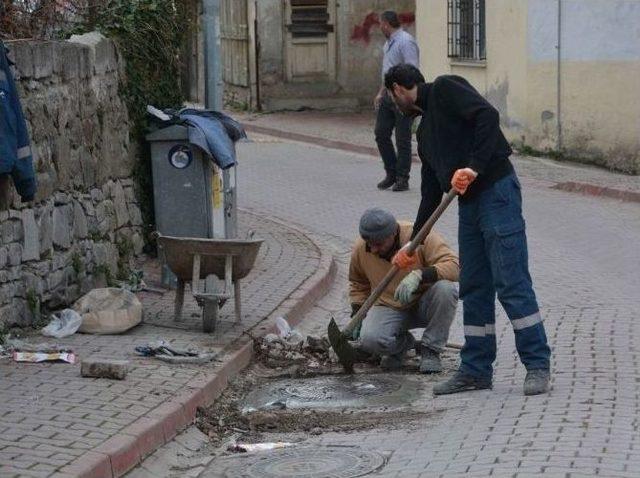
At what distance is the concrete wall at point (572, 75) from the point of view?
1767 cm

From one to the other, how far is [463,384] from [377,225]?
41.3 inches

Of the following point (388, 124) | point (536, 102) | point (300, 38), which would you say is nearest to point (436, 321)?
point (388, 124)

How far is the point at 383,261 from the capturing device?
8547mm

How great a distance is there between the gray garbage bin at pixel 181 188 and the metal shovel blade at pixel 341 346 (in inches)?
102

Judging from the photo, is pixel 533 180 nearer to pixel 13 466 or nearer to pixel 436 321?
pixel 436 321

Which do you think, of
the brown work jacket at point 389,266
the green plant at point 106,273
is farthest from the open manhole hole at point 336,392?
the green plant at point 106,273

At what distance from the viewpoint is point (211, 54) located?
461 inches

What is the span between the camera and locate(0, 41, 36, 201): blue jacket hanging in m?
8.54

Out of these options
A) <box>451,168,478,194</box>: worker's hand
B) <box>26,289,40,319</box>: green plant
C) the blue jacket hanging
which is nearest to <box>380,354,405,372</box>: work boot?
<box>451,168,478,194</box>: worker's hand

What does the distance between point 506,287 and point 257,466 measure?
5.45 ft

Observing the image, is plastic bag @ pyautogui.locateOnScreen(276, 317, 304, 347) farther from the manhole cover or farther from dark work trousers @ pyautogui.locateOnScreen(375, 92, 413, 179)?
dark work trousers @ pyautogui.locateOnScreen(375, 92, 413, 179)

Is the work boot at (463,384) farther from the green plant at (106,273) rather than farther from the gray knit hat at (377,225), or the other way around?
the green plant at (106,273)

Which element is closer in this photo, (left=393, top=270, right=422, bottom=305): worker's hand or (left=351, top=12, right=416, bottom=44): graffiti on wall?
(left=393, top=270, right=422, bottom=305): worker's hand

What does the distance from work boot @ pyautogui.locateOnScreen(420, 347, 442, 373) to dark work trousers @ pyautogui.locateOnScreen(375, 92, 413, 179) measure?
7.26m
